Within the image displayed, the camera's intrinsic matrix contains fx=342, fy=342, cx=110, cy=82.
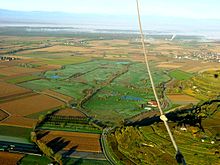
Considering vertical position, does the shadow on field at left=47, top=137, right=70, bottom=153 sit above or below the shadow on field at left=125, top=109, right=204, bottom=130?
above

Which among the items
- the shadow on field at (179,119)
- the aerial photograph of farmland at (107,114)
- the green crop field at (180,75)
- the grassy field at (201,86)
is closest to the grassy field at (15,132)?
the aerial photograph of farmland at (107,114)

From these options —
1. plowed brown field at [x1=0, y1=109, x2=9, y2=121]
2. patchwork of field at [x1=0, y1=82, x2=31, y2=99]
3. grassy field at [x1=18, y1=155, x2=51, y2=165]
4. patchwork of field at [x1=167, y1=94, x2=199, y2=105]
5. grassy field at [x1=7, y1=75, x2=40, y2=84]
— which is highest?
grassy field at [x1=7, y1=75, x2=40, y2=84]

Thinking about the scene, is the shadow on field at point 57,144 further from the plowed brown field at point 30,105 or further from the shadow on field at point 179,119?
the plowed brown field at point 30,105

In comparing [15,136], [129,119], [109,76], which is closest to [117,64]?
[109,76]

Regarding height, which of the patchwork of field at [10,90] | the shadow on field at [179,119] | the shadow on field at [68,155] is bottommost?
the shadow on field at [179,119]

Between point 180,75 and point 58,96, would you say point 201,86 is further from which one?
point 58,96

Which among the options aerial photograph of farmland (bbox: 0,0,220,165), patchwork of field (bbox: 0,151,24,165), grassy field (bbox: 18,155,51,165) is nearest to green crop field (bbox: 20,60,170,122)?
aerial photograph of farmland (bbox: 0,0,220,165)

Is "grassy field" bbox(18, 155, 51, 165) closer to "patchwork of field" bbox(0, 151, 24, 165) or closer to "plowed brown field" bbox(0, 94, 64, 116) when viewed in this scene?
"patchwork of field" bbox(0, 151, 24, 165)
